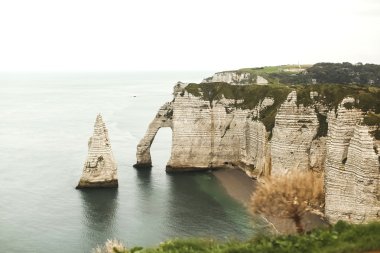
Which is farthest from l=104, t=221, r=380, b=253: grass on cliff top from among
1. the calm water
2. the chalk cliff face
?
the calm water

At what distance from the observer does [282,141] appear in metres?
46.2

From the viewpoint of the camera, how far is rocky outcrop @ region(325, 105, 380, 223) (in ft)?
109

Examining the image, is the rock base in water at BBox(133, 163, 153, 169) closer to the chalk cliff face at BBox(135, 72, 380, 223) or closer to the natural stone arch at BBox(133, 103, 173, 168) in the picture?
the natural stone arch at BBox(133, 103, 173, 168)

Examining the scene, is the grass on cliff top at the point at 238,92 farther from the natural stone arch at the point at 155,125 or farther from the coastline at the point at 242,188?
the coastline at the point at 242,188

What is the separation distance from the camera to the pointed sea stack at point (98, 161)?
4941 cm

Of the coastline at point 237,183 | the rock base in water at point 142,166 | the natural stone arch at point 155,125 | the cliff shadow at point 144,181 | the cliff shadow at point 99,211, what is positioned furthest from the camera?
the rock base in water at point 142,166

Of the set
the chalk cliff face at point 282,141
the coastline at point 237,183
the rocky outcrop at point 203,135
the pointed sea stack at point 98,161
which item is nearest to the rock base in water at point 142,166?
the chalk cliff face at point 282,141

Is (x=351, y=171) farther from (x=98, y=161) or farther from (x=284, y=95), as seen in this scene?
(x=98, y=161)

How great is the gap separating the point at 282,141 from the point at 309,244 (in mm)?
26475

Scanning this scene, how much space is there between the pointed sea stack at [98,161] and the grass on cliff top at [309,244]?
28709 millimetres

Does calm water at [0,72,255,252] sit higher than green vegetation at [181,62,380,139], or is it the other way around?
green vegetation at [181,62,380,139]

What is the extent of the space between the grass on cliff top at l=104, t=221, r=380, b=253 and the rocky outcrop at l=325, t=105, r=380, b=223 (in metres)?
11.9

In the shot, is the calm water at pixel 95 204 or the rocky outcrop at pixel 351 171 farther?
the calm water at pixel 95 204

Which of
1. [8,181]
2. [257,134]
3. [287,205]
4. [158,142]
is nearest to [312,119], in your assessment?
[257,134]
